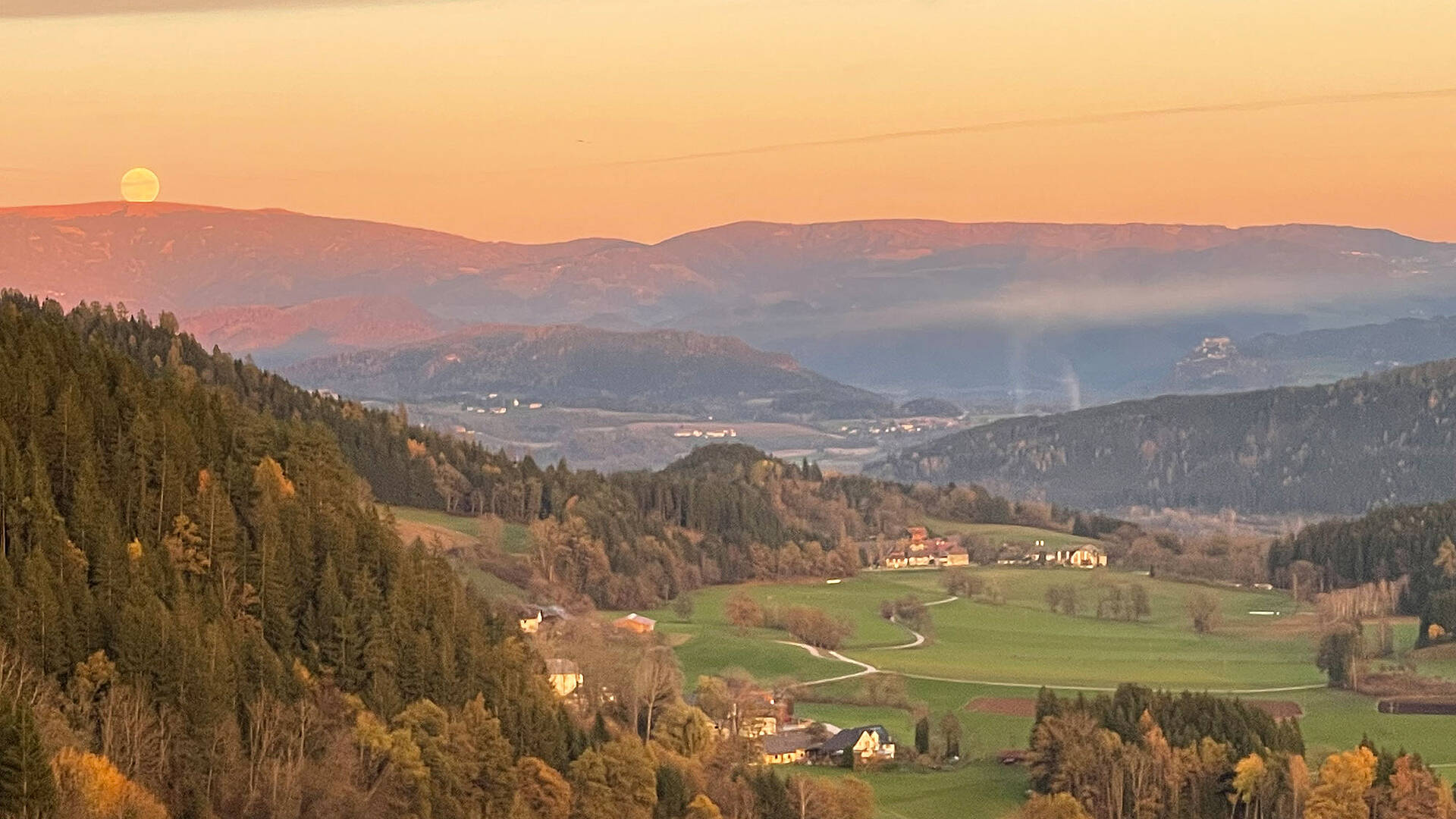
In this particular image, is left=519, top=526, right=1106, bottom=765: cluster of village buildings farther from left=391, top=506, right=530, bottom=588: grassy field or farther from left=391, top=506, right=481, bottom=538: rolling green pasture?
left=391, top=506, right=481, bottom=538: rolling green pasture

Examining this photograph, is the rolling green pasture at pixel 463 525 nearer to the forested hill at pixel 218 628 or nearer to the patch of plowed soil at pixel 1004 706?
the patch of plowed soil at pixel 1004 706

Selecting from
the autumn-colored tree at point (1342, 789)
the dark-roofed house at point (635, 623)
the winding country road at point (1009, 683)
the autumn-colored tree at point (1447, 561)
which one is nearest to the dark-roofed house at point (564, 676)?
the winding country road at point (1009, 683)

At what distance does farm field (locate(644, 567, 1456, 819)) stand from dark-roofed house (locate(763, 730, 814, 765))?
3.11 metres

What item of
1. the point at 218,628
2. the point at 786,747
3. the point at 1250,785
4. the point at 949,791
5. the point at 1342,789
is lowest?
the point at 949,791

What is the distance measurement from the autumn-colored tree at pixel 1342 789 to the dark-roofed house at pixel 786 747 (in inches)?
847

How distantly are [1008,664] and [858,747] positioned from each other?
43.9 meters

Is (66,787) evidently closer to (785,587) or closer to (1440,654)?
(1440,654)

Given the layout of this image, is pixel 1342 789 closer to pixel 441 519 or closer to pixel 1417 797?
pixel 1417 797

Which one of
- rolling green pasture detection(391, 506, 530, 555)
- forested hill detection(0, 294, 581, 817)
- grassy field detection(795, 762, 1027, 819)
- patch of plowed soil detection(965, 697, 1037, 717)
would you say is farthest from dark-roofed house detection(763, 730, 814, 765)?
rolling green pasture detection(391, 506, 530, 555)

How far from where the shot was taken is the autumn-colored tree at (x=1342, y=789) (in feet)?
327

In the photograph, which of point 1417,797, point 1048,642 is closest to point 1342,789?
point 1417,797

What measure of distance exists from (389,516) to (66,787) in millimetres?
46790

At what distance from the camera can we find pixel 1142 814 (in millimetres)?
101188

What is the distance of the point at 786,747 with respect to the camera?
113m
